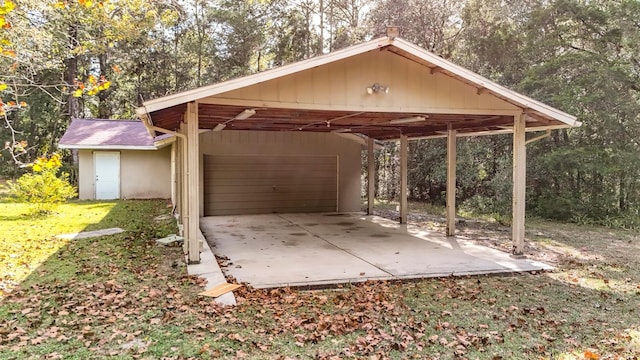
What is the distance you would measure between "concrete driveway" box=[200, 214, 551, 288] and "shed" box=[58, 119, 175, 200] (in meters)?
7.48

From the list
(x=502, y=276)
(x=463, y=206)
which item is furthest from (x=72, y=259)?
(x=463, y=206)

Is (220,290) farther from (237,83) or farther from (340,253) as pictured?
(340,253)

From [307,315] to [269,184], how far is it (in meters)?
9.06

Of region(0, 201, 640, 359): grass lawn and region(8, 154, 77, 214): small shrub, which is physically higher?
region(8, 154, 77, 214): small shrub

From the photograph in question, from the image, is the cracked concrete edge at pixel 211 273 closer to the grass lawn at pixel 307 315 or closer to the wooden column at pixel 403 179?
the grass lawn at pixel 307 315

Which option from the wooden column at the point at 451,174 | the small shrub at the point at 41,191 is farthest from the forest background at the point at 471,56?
the wooden column at the point at 451,174

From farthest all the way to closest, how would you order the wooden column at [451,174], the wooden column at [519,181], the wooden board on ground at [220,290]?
the wooden column at [451,174], the wooden column at [519,181], the wooden board on ground at [220,290]

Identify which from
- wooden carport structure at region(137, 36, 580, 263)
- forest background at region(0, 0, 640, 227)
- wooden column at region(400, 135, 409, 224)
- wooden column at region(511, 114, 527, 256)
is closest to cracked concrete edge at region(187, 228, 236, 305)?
wooden carport structure at region(137, 36, 580, 263)

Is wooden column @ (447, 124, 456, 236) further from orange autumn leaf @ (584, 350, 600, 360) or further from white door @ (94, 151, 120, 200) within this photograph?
white door @ (94, 151, 120, 200)

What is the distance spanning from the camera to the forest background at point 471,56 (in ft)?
39.0

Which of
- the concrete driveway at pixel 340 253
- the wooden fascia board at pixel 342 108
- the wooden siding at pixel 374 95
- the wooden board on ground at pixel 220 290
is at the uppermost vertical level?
the wooden siding at pixel 374 95

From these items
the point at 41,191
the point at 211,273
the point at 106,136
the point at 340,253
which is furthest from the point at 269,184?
the point at 106,136

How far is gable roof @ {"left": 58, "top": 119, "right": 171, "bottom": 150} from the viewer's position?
16.3m

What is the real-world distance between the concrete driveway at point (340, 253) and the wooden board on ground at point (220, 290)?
315 mm
